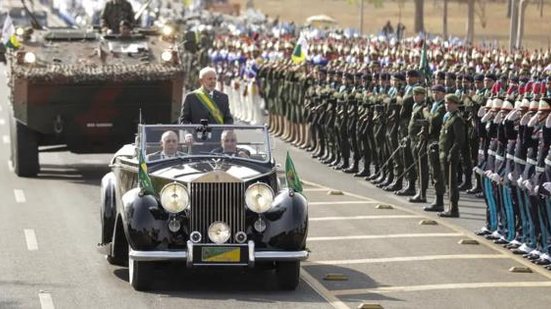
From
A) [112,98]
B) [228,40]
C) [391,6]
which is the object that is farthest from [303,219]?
[391,6]

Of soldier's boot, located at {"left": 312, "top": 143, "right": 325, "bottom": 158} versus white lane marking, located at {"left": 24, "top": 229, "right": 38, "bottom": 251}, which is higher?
white lane marking, located at {"left": 24, "top": 229, "right": 38, "bottom": 251}

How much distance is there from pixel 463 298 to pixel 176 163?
316 centimetres

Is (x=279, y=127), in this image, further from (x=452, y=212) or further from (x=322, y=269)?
(x=322, y=269)

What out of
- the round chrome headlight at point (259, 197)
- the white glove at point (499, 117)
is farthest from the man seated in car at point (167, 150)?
the white glove at point (499, 117)

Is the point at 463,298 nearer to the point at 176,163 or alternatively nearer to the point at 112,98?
the point at 176,163

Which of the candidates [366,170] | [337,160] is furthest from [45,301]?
[337,160]

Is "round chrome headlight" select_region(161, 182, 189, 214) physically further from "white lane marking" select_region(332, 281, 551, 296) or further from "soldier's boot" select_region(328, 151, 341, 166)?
"soldier's boot" select_region(328, 151, 341, 166)

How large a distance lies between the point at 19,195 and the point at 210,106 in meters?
7.22

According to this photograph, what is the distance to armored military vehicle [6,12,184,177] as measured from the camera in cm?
2780

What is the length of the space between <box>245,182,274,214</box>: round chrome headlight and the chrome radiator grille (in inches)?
4.5

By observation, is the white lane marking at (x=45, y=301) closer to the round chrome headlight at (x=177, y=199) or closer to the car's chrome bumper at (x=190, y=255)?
the car's chrome bumper at (x=190, y=255)

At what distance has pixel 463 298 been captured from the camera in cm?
1609

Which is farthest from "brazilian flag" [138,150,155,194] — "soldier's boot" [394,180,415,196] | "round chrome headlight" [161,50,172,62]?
"round chrome headlight" [161,50,172,62]

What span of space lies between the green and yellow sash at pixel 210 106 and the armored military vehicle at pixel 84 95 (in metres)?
8.20
